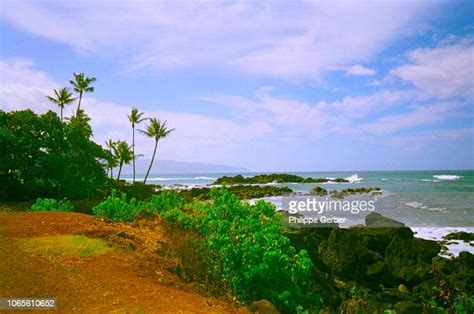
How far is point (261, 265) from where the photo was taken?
790cm

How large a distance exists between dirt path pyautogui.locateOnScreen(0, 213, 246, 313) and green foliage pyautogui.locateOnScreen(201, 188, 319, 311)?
0.91 metres

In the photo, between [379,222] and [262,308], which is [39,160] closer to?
[379,222]

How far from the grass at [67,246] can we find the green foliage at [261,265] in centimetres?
224

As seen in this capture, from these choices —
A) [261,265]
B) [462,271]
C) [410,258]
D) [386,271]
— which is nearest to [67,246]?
[261,265]

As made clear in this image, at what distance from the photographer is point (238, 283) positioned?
815 centimetres

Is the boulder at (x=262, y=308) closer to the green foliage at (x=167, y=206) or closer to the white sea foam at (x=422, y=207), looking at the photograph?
the green foliage at (x=167, y=206)

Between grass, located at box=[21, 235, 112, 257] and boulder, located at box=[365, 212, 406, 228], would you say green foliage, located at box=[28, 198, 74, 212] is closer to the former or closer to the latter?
grass, located at box=[21, 235, 112, 257]

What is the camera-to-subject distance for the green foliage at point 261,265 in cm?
808

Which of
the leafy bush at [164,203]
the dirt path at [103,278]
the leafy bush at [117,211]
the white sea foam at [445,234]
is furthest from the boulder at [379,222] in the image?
the dirt path at [103,278]

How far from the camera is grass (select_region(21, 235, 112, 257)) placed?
28.0 ft

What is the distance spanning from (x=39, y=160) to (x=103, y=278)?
17540mm

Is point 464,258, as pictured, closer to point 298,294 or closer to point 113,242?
point 298,294

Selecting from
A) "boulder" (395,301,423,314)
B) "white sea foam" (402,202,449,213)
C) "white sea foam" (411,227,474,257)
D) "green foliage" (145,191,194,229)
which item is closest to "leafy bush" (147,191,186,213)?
"green foliage" (145,191,194,229)

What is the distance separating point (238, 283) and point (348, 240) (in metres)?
8.08
